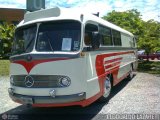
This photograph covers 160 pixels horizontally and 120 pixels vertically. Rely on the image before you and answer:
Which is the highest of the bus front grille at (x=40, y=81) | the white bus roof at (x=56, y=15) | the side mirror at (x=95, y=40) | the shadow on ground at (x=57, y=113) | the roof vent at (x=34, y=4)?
the roof vent at (x=34, y=4)

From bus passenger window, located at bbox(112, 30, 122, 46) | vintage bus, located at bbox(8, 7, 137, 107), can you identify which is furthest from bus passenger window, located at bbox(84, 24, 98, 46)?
bus passenger window, located at bbox(112, 30, 122, 46)

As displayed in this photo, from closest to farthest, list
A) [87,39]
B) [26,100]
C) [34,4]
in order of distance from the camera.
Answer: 1. [26,100]
2. [87,39]
3. [34,4]

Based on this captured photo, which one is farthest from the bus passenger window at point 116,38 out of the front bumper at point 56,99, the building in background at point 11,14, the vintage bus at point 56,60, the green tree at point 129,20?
the building in background at point 11,14

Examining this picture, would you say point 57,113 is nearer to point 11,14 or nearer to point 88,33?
point 88,33

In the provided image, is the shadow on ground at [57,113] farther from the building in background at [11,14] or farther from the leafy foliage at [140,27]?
the building in background at [11,14]

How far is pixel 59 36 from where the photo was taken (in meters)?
8.62

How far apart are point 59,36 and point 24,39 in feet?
3.94

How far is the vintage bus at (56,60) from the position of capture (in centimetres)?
817

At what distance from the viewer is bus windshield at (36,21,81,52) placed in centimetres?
847

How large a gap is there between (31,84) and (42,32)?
1.47 metres

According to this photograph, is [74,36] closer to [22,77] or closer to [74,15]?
[74,15]

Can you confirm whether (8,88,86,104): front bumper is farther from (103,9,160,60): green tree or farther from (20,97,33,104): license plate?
(103,9,160,60): green tree

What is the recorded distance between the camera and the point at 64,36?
8.59 metres

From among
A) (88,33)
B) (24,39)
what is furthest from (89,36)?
(24,39)
